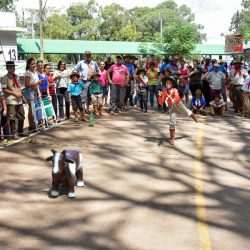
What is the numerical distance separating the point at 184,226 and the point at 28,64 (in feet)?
21.3

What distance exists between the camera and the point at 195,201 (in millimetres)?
6086

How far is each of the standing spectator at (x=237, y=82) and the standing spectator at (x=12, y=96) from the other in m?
8.26

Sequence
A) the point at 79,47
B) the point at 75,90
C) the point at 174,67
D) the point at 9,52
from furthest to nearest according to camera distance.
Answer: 1. the point at 79,47
2. the point at 9,52
3. the point at 174,67
4. the point at 75,90

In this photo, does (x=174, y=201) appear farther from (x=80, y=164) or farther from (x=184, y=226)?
(x=80, y=164)

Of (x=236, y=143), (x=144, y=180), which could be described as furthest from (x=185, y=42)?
(x=144, y=180)

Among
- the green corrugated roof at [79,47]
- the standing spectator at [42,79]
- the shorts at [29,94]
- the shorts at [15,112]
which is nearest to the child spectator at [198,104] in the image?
the standing spectator at [42,79]

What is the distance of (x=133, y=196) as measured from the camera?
248 inches

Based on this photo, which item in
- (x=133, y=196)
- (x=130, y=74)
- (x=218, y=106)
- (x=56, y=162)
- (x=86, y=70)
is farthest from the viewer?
(x=130, y=74)

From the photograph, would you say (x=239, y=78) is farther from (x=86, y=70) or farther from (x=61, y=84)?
(x=61, y=84)

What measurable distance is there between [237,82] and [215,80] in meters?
A: 0.78

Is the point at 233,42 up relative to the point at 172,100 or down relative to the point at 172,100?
up

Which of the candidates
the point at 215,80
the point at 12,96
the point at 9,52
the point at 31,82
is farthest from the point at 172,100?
the point at 9,52

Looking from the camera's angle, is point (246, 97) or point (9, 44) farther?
point (9, 44)

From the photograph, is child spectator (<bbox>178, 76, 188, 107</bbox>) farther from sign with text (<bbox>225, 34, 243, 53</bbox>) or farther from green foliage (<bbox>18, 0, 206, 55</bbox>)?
green foliage (<bbox>18, 0, 206, 55</bbox>)
